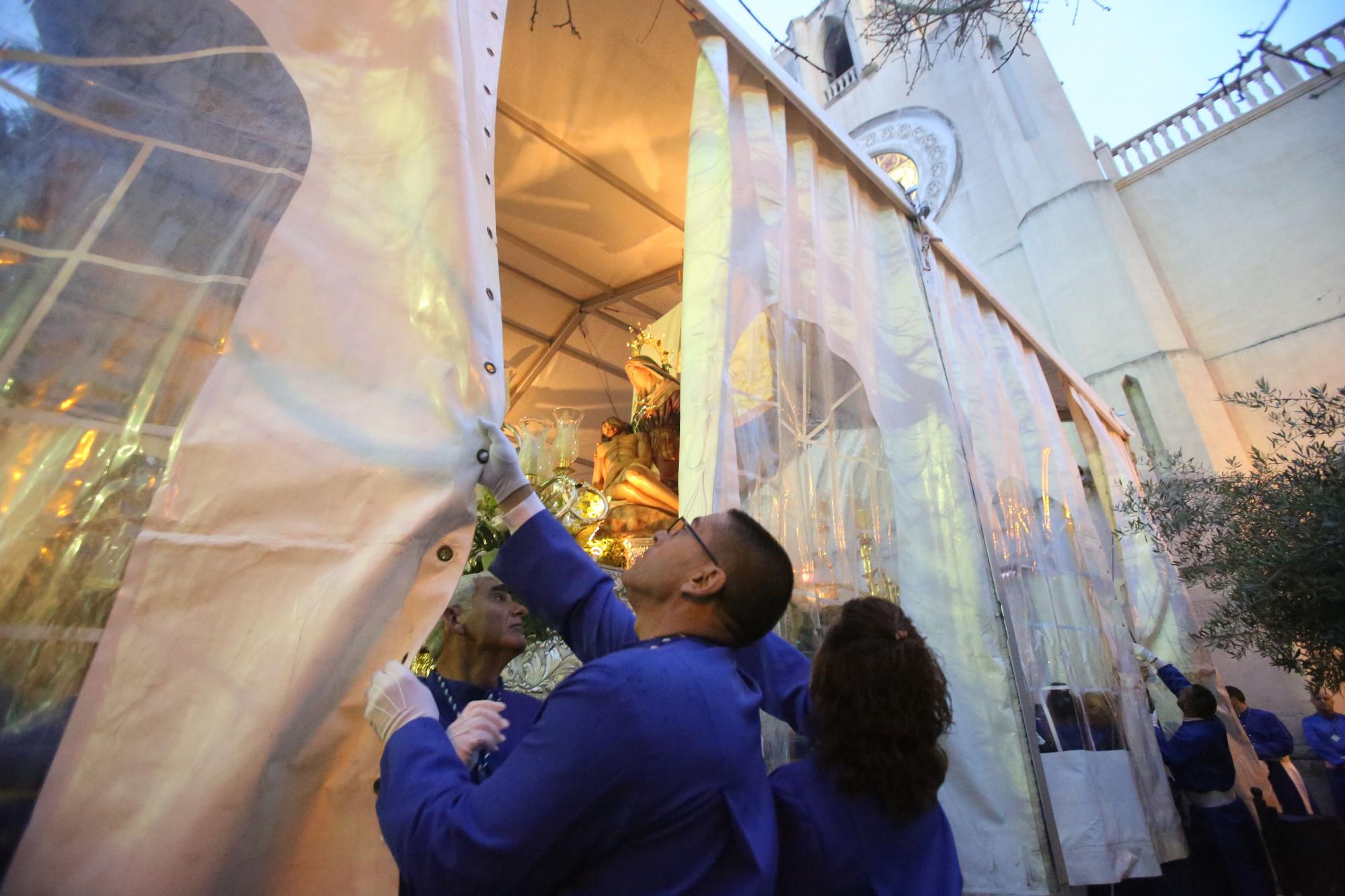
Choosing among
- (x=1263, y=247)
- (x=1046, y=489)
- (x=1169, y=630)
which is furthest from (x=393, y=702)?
(x=1263, y=247)

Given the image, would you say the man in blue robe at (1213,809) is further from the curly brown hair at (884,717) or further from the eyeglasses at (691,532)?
the eyeglasses at (691,532)

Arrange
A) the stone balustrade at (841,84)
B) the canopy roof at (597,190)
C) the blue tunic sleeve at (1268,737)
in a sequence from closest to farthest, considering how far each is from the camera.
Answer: the canopy roof at (597,190)
the blue tunic sleeve at (1268,737)
the stone balustrade at (841,84)

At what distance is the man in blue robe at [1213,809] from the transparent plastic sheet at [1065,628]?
0.70m

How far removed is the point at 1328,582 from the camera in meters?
2.69

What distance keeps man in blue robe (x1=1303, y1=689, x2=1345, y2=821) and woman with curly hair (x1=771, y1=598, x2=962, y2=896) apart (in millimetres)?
5292

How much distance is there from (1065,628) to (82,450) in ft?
11.3

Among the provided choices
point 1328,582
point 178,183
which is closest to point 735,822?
point 178,183

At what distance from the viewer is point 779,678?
5.28ft

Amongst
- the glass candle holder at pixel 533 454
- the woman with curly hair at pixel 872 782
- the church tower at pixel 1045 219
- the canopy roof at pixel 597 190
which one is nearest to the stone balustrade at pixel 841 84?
the church tower at pixel 1045 219

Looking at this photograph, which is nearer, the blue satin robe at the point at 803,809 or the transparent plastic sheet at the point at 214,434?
the transparent plastic sheet at the point at 214,434

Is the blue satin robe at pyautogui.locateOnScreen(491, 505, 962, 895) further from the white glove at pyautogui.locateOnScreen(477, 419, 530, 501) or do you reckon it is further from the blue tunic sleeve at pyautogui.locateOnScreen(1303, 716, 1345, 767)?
the blue tunic sleeve at pyautogui.locateOnScreen(1303, 716, 1345, 767)

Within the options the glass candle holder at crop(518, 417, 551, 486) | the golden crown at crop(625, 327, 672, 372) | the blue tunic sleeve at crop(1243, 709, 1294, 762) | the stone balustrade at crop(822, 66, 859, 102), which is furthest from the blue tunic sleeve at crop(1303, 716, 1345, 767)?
the stone balustrade at crop(822, 66, 859, 102)

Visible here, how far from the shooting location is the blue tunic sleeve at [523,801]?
0.78m

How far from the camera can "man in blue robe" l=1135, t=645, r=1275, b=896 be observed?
339cm
